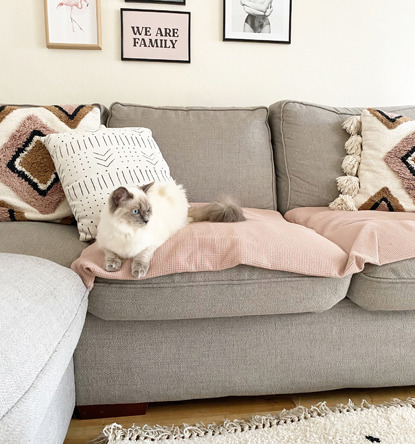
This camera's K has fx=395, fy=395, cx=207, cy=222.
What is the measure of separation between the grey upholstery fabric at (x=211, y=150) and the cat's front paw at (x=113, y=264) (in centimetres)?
72

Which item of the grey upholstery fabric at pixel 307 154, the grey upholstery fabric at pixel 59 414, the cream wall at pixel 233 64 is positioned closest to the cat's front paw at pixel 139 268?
the grey upholstery fabric at pixel 59 414

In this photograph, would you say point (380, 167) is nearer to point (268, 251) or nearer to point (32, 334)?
point (268, 251)

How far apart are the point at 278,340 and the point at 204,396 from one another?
0.99ft

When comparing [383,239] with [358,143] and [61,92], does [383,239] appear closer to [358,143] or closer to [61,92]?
[358,143]

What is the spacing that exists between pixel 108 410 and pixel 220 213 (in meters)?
0.75

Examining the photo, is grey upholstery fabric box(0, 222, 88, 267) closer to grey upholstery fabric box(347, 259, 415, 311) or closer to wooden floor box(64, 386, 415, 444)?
wooden floor box(64, 386, 415, 444)

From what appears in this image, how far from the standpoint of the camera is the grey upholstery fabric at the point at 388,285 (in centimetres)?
119

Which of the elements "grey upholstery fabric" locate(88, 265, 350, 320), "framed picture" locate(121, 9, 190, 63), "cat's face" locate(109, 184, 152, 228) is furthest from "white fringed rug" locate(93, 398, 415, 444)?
"framed picture" locate(121, 9, 190, 63)

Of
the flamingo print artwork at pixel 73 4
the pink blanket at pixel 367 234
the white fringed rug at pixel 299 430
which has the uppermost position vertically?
the flamingo print artwork at pixel 73 4

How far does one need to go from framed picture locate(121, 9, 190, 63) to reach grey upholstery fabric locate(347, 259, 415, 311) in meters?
1.57

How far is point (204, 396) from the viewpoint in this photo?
1.28m

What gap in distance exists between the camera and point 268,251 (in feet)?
3.84

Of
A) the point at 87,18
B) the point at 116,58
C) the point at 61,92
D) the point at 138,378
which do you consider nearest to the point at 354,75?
the point at 116,58

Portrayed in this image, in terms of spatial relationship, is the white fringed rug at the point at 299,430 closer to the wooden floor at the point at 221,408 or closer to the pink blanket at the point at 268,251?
the wooden floor at the point at 221,408
